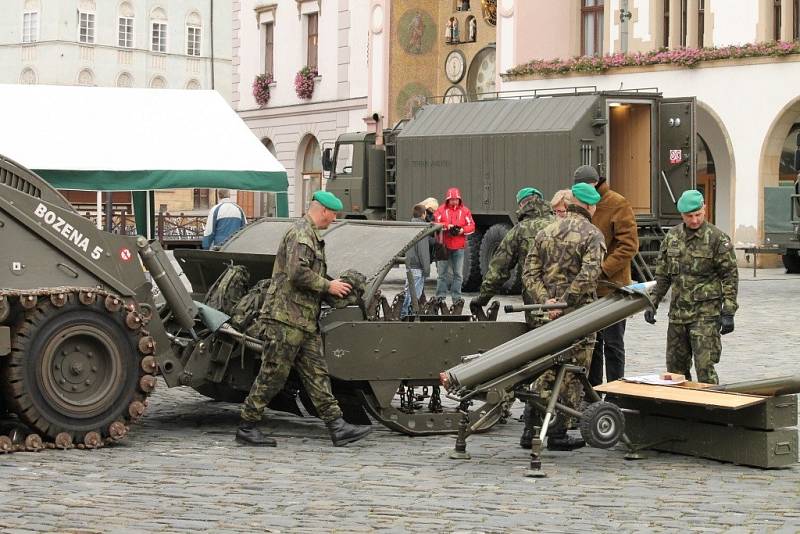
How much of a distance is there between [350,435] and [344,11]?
122 feet

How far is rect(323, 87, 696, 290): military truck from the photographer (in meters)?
24.8

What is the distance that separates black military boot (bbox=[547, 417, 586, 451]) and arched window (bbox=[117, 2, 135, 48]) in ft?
216

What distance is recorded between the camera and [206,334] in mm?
11148

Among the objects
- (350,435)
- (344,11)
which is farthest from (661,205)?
(344,11)

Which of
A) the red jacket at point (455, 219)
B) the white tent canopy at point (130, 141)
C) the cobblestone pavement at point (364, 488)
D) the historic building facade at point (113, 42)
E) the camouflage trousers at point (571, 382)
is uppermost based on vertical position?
the historic building facade at point (113, 42)

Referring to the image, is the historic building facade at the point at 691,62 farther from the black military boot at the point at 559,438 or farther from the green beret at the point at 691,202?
the black military boot at the point at 559,438

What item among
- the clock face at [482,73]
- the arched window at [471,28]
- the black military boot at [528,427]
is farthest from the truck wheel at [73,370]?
the arched window at [471,28]

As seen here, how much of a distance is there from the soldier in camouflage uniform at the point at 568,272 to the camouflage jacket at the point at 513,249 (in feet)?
2.45

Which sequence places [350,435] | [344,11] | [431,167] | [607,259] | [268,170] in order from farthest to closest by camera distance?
[344,11] < [431,167] < [268,170] < [607,259] < [350,435]

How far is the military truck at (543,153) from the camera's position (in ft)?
81.3

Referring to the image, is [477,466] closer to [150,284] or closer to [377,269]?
[377,269]

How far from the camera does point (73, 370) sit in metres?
10.4

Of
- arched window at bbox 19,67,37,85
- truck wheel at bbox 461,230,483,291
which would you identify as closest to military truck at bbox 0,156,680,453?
truck wheel at bbox 461,230,483,291

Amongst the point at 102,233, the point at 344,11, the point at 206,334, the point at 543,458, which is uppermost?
the point at 344,11
